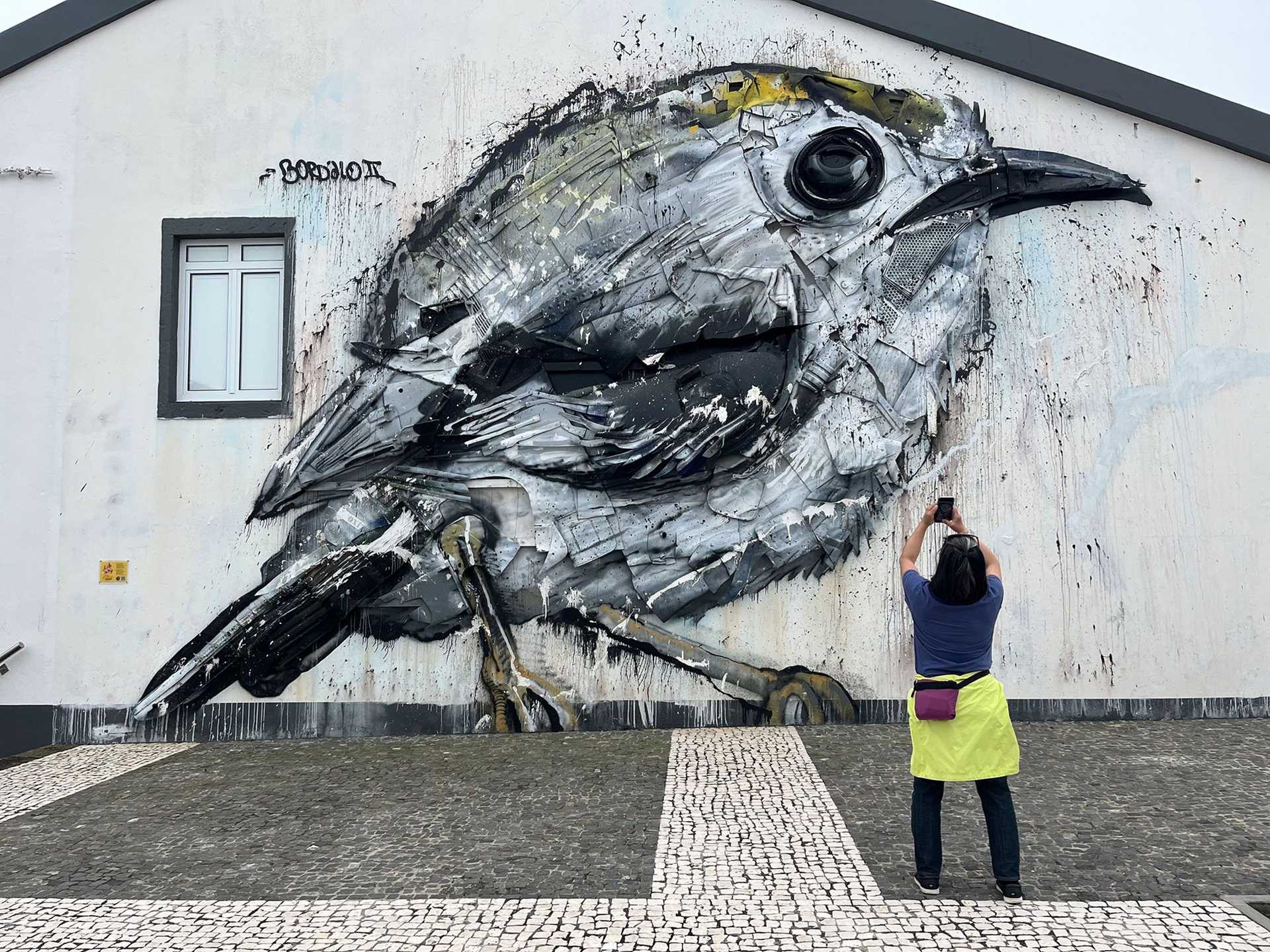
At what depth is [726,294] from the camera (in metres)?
7.19

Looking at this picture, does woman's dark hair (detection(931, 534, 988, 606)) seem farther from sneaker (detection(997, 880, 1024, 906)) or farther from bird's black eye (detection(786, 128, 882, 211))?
bird's black eye (detection(786, 128, 882, 211))

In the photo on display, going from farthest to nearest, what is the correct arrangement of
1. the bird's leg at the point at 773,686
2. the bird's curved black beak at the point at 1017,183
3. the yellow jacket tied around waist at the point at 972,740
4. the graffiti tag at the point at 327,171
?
the graffiti tag at the point at 327,171 < the bird's curved black beak at the point at 1017,183 < the bird's leg at the point at 773,686 < the yellow jacket tied around waist at the point at 972,740

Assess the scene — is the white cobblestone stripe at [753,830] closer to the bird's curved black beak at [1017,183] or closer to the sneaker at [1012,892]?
the sneaker at [1012,892]

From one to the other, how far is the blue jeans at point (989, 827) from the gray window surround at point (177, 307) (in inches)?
224

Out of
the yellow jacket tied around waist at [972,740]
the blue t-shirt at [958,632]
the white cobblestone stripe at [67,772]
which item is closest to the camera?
the yellow jacket tied around waist at [972,740]

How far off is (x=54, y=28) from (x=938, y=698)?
27.8 ft

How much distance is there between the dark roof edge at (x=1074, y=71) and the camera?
7.18 metres

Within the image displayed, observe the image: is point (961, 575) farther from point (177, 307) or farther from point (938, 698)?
point (177, 307)

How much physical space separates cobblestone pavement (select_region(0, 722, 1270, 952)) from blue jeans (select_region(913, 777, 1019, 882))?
0.52 feet

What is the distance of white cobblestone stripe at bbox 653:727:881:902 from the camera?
404cm

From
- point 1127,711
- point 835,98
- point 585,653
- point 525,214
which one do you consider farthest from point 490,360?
point 1127,711

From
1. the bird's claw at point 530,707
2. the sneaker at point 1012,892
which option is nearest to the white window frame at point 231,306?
the bird's claw at point 530,707

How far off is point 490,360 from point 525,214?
4.04 feet

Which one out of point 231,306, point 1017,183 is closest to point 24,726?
point 231,306
